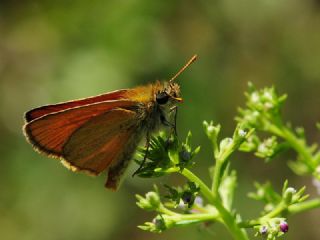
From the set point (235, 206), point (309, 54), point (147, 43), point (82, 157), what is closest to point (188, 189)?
point (82, 157)

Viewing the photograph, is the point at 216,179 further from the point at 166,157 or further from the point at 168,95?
the point at 168,95

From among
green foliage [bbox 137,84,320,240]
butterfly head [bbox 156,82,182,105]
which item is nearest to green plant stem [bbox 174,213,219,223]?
green foliage [bbox 137,84,320,240]

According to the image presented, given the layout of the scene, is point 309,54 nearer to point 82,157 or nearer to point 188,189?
point 82,157

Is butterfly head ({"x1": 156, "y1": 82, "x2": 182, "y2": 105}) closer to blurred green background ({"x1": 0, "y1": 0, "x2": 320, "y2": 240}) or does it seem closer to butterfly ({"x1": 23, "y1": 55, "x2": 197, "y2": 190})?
butterfly ({"x1": 23, "y1": 55, "x2": 197, "y2": 190})

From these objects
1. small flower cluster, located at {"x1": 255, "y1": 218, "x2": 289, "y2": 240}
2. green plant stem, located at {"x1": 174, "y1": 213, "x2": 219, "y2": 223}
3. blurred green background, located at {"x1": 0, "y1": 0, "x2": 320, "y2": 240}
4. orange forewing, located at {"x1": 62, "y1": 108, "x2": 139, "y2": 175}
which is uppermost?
blurred green background, located at {"x1": 0, "y1": 0, "x2": 320, "y2": 240}

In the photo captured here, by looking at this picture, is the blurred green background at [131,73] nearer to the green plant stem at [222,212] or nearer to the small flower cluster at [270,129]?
the small flower cluster at [270,129]

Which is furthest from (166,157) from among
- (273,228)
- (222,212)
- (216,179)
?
(273,228)
